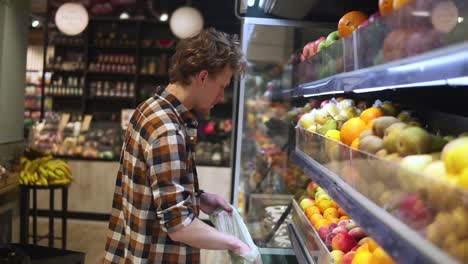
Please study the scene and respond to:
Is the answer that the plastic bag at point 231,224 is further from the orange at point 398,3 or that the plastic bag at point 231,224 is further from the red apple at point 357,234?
the orange at point 398,3

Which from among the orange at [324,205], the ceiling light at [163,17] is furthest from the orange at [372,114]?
the ceiling light at [163,17]

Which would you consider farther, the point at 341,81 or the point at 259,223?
the point at 259,223

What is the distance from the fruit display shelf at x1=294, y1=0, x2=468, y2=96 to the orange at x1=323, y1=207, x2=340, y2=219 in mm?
603

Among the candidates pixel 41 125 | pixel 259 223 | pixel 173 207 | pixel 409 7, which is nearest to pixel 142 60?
pixel 41 125

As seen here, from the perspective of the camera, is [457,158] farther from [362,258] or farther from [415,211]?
[362,258]

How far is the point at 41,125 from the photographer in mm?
6191

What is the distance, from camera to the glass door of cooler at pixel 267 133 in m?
2.99

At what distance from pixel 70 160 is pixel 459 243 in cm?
583

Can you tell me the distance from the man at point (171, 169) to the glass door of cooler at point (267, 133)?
1178 mm

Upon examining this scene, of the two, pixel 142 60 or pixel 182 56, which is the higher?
pixel 142 60

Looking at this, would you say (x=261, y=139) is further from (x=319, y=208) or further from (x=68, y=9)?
(x=68, y=9)

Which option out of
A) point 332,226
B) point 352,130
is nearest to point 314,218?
point 332,226

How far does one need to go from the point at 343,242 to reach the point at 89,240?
421 cm

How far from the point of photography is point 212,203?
6.84 ft
